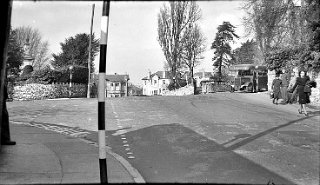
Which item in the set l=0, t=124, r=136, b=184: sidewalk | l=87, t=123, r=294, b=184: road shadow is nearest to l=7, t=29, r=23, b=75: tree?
l=0, t=124, r=136, b=184: sidewalk

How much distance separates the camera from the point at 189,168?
6867 millimetres

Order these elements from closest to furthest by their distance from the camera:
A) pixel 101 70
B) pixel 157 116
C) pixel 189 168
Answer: pixel 101 70 → pixel 189 168 → pixel 157 116

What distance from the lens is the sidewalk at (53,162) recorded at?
5.64 meters

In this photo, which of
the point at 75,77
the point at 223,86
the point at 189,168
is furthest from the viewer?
the point at 223,86

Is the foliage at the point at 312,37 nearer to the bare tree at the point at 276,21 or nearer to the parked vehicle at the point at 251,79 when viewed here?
the bare tree at the point at 276,21

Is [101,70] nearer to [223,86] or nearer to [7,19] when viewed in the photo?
[7,19]

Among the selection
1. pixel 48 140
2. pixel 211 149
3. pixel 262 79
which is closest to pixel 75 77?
pixel 262 79

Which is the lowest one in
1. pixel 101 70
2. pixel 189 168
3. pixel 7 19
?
pixel 189 168

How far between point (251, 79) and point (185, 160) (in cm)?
2944

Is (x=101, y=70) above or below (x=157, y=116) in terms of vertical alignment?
above

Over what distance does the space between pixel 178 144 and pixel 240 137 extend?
1.92 m

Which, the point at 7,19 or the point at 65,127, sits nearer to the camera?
the point at 7,19

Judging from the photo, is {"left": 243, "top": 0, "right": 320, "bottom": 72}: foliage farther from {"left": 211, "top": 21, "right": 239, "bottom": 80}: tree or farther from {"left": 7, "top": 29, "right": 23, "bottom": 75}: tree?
{"left": 7, "top": 29, "right": 23, "bottom": 75}: tree

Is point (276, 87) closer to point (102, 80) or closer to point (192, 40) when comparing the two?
point (192, 40)
